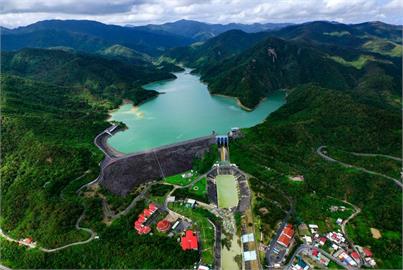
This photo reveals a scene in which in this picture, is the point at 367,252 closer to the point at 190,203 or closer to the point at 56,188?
the point at 190,203

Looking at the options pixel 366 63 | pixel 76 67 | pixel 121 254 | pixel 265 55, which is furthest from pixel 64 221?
pixel 366 63

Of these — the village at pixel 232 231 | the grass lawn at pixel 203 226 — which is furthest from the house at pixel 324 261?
the grass lawn at pixel 203 226

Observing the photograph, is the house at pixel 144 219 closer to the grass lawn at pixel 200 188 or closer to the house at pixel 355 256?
the grass lawn at pixel 200 188

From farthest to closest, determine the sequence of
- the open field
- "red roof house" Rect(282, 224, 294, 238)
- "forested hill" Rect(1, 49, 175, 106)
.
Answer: "forested hill" Rect(1, 49, 175, 106) → "red roof house" Rect(282, 224, 294, 238) → the open field

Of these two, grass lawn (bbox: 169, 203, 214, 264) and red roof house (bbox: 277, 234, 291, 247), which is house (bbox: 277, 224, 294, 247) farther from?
grass lawn (bbox: 169, 203, 214, 264)

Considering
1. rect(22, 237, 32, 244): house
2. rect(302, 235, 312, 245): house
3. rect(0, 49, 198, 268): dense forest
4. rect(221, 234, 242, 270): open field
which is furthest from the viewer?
rect(22, 237, 32, 244): house

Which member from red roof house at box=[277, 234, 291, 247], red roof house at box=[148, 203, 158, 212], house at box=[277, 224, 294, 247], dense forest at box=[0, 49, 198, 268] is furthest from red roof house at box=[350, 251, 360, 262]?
red roof house at box=[148, 203, 158, 212]

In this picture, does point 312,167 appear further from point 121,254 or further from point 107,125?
point 107,125
